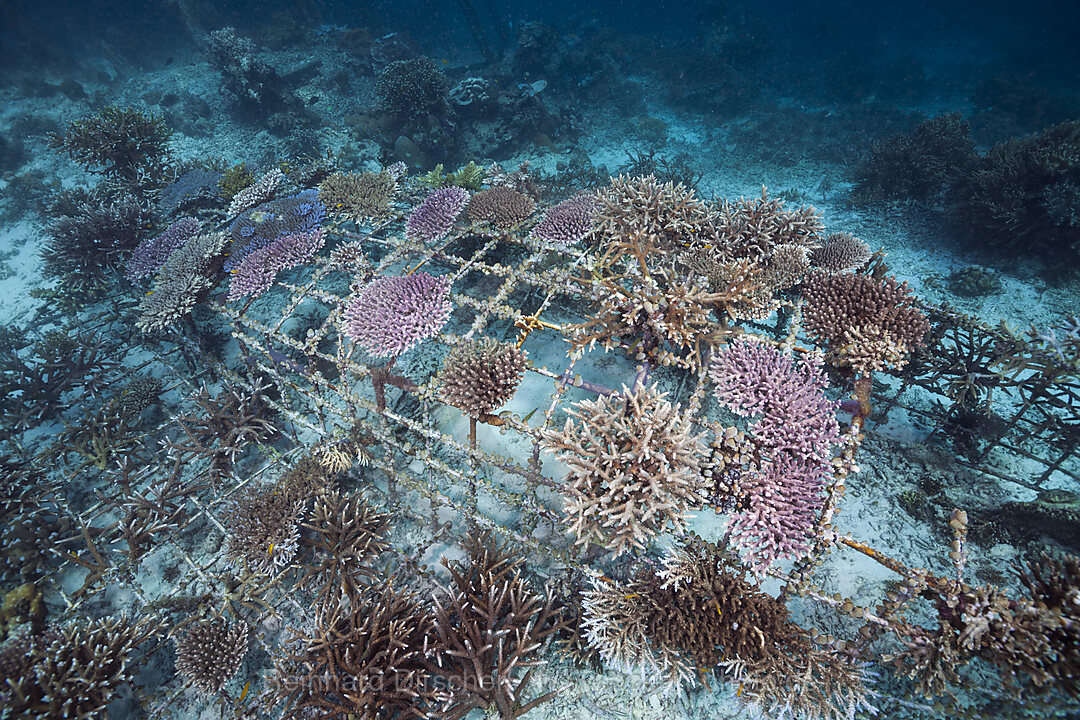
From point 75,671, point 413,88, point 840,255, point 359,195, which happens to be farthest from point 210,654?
point 413,88

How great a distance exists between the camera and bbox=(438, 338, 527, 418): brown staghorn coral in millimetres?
3861

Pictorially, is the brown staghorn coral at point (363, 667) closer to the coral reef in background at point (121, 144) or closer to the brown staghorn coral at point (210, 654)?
the brown staghorn coral at point (210, 654)

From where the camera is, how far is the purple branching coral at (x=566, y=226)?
5.67 m

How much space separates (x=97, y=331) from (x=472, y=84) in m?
13.1

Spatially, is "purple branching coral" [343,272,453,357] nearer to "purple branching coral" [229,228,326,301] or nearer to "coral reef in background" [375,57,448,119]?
"purple branching coral" [229,228,326,301]

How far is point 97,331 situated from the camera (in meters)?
8.05

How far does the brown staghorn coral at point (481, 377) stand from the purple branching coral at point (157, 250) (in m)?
6.17

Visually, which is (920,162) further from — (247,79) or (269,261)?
(247,79)

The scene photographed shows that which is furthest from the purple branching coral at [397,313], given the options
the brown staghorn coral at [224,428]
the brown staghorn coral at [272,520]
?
the brown staghorn coral at [224,428]

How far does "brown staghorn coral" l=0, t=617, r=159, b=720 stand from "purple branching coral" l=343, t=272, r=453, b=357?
3449 millimetres

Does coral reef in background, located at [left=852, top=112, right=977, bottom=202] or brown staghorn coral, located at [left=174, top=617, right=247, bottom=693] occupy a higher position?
coral reef in background, located at [left=852, top=112, right=977, bottom=202]

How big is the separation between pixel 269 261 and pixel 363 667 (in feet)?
17.7

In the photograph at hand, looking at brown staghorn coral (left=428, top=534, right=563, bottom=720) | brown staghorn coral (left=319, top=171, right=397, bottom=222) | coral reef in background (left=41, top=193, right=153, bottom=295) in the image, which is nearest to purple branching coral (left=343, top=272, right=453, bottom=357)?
brown staghorn coral (left=428, top=534, right=563, bottom=720)

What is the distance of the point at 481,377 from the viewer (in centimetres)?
388
